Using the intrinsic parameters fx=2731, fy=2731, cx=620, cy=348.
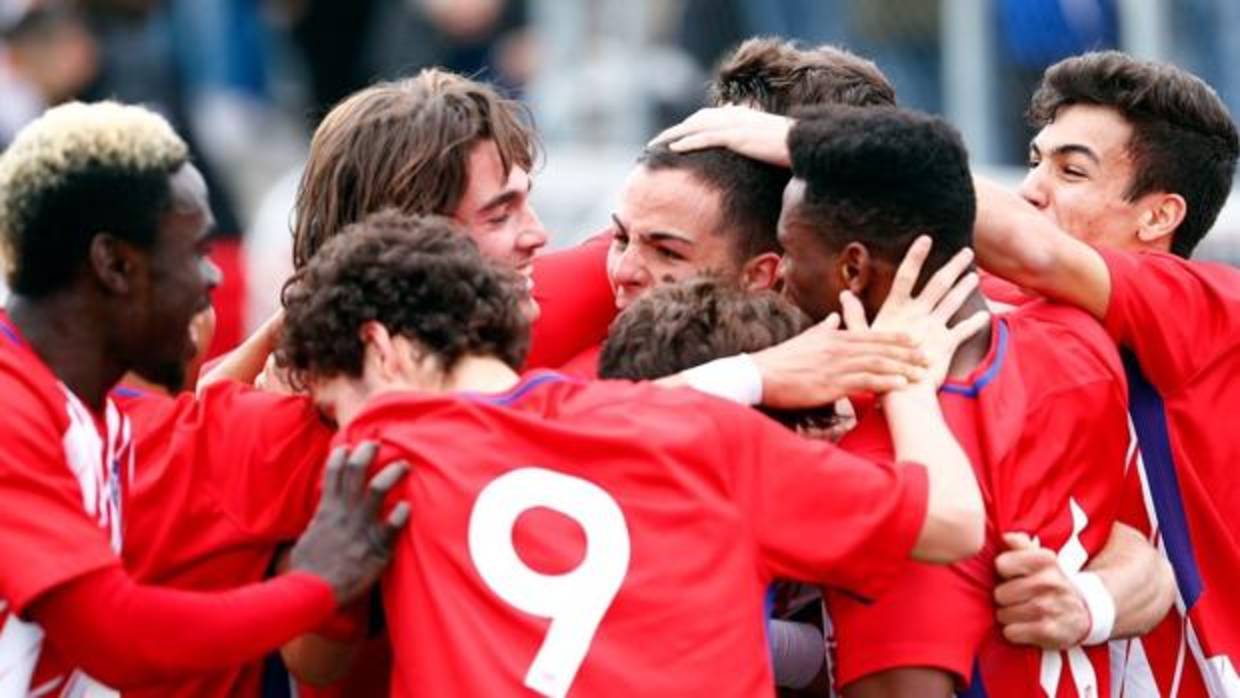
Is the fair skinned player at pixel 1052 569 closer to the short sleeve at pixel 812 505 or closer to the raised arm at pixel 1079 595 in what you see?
the raised arm at pixel 1079 595

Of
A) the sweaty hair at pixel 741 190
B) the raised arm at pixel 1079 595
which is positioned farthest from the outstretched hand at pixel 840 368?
the sweaty hair at pixel 741 190

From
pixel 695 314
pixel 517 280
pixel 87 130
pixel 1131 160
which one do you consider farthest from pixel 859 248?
pixel 87 130

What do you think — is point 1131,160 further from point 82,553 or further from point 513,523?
point 82,553

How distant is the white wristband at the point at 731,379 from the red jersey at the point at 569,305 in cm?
72

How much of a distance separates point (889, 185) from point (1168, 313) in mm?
705

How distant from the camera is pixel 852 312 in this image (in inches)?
187

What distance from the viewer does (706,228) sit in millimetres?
5211

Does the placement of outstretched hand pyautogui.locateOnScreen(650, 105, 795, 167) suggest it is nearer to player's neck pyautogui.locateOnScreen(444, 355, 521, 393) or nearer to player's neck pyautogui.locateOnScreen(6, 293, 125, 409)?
player's neck pyautogui.locateOnScreen(444, 355, 521, 393)

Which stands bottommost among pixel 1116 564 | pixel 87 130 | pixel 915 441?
pixel 1116 564

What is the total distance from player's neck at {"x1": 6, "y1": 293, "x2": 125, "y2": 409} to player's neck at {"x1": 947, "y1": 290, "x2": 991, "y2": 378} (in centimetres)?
146

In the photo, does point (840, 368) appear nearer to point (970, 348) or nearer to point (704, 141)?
point (970, 348)

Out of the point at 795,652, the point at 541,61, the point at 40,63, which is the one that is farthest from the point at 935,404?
the point at 40,63

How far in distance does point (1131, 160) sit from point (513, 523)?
1799 millimetres

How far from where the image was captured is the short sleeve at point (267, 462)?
15.3 feet
